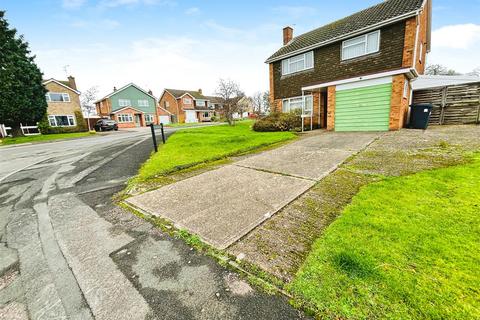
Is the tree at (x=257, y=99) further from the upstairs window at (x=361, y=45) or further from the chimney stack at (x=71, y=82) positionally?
the upstairs window at (x=361, y=45)

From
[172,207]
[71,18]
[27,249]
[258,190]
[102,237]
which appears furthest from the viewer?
[71,18]

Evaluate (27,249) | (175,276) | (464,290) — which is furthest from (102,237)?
(464,290)

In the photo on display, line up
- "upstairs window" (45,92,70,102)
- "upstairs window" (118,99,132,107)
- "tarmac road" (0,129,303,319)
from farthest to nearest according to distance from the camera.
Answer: "upstairs window" (118,99,132,107) < "upstairs window" (45,92,70,102) < "tarmac road" (0,129,303,319)

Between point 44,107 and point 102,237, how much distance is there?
30.7 m

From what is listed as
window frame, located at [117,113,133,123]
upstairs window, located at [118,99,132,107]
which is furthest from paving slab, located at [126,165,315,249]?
upstairs window, located at [118,99,132,107]

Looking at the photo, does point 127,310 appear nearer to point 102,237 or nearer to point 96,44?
point 102,237

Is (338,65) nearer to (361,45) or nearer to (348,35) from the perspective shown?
(361,45)

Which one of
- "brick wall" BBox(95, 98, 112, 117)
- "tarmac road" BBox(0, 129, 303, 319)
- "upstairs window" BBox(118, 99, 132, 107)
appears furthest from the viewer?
"upstairs window" BBox(118, 99, 132, 107)

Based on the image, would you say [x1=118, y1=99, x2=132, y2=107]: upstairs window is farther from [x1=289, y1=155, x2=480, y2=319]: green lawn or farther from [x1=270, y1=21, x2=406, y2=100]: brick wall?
[x1=289, y1=155, x2=480, y2=319]: green lawn

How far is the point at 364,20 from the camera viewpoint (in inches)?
488

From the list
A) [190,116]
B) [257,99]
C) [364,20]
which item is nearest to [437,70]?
[257,99]

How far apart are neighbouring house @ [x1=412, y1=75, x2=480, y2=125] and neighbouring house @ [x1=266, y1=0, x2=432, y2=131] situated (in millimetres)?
1363

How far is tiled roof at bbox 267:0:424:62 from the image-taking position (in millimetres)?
10891

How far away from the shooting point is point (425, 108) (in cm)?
1090
